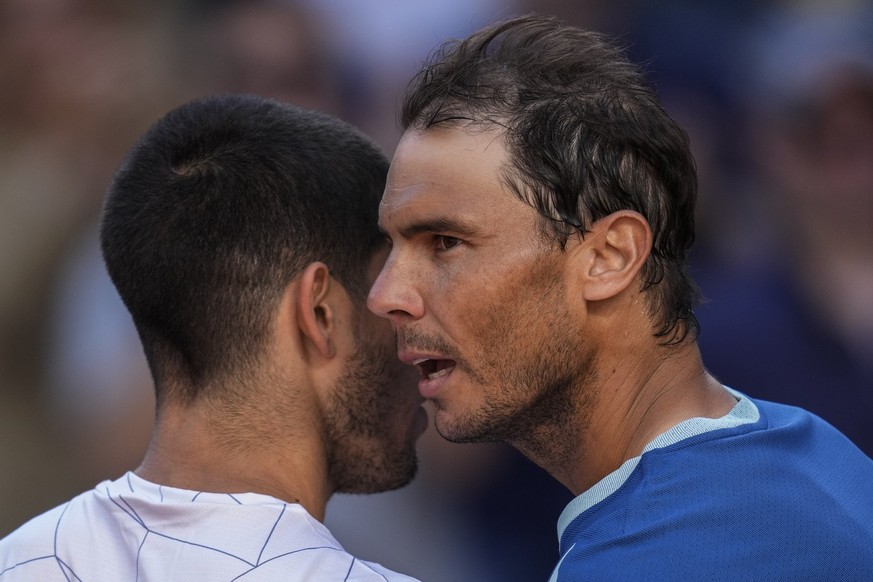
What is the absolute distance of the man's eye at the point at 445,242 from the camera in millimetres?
2260

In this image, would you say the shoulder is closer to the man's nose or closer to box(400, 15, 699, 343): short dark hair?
the man's nose

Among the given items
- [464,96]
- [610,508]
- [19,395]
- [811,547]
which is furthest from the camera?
[19,395]

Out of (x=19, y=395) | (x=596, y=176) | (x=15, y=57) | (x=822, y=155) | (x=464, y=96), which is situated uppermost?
(x=15, y=57)

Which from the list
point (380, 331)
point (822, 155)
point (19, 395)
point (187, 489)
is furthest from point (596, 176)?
point (19, 395)

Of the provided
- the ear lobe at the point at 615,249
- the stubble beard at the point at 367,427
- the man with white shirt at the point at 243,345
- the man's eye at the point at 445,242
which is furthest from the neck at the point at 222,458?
the ear lobe at the point at 615,249

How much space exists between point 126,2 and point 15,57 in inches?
20.7

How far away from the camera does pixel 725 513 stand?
1.82m

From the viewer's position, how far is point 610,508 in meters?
1.97

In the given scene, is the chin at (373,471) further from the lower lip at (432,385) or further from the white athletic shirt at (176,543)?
the white athletic shirt at (176,543)

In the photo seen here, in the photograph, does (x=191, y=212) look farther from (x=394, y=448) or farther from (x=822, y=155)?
(x=822, y=155)

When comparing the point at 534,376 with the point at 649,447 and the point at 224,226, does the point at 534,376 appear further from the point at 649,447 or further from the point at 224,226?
the point at 224,226

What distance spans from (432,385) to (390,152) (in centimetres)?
220

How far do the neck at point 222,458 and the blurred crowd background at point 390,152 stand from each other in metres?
1.63

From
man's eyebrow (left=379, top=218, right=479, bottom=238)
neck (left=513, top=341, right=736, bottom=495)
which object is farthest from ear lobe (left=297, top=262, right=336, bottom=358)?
neck (left=513, top=341, right=736, bottom=495)
